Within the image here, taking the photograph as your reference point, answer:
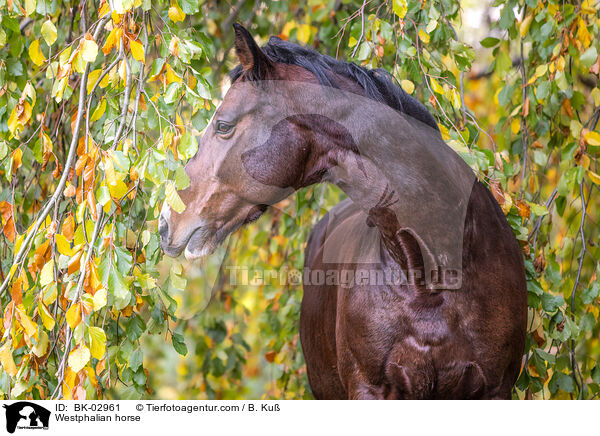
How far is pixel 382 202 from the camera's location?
1466 millimetres

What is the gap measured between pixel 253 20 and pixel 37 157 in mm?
1502

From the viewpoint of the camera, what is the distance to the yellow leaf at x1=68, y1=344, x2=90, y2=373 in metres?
1.25

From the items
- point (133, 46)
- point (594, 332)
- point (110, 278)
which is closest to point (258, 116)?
point (133, 46)

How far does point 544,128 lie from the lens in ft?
7.97

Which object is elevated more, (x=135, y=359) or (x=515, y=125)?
(x=515, y=125)

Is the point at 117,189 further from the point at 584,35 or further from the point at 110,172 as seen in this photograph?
the point at 584,35

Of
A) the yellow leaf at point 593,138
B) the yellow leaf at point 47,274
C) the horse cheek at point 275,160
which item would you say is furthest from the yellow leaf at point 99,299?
the yellow leaf at point 593,138

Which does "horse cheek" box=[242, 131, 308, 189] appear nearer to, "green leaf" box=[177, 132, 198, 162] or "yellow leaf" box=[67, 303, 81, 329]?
"green leaf" box=[177, 132, 198, 162]

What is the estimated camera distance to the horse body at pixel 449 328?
4.90 ft

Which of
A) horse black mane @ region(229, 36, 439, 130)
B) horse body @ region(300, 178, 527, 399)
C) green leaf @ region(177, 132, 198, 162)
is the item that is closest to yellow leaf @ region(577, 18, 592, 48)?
horse body @ region(300, 178, 527, 399)

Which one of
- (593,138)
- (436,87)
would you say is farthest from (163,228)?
(593,138)
